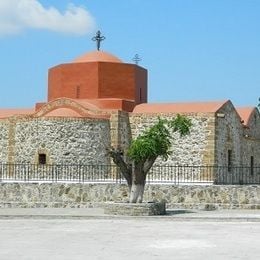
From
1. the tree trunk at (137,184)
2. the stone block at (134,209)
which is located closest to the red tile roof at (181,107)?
the tree trunk at (137,184)

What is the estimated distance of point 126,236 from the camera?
11.0 meters

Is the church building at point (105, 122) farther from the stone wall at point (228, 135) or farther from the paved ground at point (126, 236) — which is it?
the paved ground at point (126, 236)

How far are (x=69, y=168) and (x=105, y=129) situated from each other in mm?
4283

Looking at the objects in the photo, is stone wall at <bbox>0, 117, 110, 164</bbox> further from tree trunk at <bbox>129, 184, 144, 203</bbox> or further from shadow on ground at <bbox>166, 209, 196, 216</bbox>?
tree trunk at <bbox>129, 184, 144, 203</bbox>

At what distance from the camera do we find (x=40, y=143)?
23.7 meters

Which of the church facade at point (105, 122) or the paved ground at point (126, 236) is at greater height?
the church facade at point (105, 122)

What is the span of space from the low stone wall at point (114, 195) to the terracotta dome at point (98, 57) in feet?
35.4

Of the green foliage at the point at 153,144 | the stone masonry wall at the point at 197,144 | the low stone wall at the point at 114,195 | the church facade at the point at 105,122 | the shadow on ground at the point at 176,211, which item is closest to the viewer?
the green foliage at the point at 153,144

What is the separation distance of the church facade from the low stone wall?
12.8 ft

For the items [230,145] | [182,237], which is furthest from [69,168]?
[182,237]

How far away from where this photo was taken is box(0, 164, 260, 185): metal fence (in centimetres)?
2038

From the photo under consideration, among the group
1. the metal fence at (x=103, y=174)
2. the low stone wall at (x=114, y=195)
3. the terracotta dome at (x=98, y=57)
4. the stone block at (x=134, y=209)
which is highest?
the terracotta dome at (x=98, y=57)

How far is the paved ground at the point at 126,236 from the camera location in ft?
28.1

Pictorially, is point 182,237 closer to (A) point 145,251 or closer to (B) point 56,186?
(A) point 145,251
